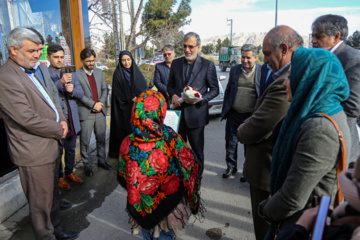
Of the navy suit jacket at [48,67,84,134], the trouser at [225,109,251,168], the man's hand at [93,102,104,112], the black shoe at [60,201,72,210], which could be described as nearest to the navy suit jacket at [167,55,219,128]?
the trouser at [225,109,251,168]

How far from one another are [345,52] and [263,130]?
1.16 m

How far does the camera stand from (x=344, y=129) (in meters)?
1.30

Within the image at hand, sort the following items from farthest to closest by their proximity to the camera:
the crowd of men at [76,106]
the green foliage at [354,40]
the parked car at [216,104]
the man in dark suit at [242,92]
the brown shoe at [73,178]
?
1. the green foliage at [354,40]
2. the parked car at [216,104]
3. the brown shoe at [73,178]
4. the man in dark suit at [242,92]
5. the crowd of men at [76,106]

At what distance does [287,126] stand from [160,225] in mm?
1241

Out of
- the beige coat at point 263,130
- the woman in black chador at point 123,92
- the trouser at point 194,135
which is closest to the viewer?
the beige coat at point 263,130

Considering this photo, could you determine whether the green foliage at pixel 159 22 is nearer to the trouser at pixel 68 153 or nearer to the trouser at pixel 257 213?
the trouser at pixel 68 153

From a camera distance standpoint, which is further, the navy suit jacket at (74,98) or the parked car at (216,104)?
the parked car at (216,104)

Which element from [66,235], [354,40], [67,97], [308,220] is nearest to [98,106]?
[67,97]

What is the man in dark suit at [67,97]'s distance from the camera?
3449 millimetres

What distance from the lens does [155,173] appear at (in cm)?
190

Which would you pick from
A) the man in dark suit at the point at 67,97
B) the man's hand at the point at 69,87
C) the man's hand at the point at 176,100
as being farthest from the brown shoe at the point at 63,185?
the man's hand at the point at 176,100

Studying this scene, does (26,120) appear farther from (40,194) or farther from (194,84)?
(194,84)

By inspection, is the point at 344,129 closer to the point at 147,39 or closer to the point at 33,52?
the point at 33,52

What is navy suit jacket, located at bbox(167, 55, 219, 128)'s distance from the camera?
3.67 m
